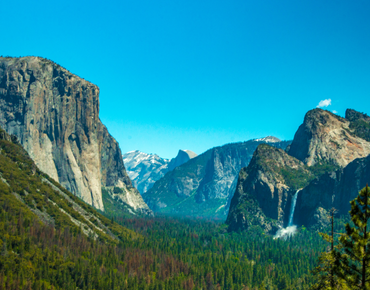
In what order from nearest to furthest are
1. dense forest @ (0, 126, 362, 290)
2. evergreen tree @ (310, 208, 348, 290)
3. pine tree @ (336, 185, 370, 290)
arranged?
pine tree @ (336, 185, 370, 290)
evergreen tree @ (310, 208, 348, 290)
dense forest @ (0, 126, 362, 290)

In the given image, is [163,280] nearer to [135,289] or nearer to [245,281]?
[135,289]

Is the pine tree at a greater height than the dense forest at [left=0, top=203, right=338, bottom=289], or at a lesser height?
greater

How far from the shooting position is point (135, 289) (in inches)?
5281

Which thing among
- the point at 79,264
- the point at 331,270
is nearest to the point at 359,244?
the point at 331,270

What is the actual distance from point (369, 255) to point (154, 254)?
168880 millimetres

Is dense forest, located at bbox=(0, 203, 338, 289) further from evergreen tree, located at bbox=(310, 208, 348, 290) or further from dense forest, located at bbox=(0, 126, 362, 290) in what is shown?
evergreen tree, located at bbox=(310, 208, 348, 290)

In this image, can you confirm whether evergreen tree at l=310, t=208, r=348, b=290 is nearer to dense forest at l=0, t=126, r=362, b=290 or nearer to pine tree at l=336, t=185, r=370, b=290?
pine tree at l=336, t=185, r=370, b=290

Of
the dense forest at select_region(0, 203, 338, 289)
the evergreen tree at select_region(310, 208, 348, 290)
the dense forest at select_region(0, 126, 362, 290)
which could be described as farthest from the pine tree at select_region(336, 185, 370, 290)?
the dense forest at select_region(0, 203, 338, 289)

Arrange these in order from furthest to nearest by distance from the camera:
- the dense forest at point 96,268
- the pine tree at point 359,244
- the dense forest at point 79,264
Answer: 1. the dense forest at point 79,264
2. the dense forest at point 96,268
3. the pine tree at point 359,244

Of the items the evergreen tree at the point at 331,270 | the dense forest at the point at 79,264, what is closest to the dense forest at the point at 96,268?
the dense forest at the point at 79,264

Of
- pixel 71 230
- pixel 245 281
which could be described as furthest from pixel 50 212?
pixel 245 281

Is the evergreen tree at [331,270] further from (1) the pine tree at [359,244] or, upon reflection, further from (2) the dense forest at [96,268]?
(2) the dense forest at [96,268]

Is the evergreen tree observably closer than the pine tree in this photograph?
No

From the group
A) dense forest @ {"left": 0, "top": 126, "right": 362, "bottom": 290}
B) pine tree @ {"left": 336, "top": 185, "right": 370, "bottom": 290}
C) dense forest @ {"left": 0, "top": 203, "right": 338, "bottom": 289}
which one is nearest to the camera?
pine tree @ {"left": 336, "top": 185, "right": 370, "bottom": 290}
